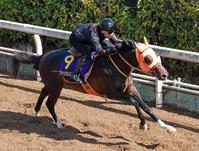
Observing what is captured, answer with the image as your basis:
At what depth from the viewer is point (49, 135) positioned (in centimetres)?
836

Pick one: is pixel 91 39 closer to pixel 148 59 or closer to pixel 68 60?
pixel 68 60

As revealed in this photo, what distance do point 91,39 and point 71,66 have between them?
665mm

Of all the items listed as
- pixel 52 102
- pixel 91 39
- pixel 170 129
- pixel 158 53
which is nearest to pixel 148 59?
pixel 91 39

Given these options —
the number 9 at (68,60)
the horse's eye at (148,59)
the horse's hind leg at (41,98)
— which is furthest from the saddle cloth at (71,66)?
the horse's eye at (148,59)

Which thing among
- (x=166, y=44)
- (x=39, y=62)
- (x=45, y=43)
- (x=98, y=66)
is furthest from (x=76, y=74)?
(x=45, y=43)

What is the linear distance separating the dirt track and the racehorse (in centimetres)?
28

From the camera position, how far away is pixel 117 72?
808cm

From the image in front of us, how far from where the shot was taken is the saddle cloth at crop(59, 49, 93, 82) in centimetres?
834

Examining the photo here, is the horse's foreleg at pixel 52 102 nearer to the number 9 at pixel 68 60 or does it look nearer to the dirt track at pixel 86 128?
the dirt track at pixel 86 128

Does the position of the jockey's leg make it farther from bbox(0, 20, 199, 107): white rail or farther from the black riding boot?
bbox(0, 20, 199, 107): white rail

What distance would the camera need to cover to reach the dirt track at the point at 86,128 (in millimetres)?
7836

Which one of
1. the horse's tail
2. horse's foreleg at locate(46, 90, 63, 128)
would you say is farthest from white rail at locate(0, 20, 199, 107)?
horse's foreleg at locate(46, 90, 63, 128)

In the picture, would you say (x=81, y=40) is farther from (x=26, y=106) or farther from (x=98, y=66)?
(x=26, y=106)

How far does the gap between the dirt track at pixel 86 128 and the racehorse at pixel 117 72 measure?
A: 282mm
